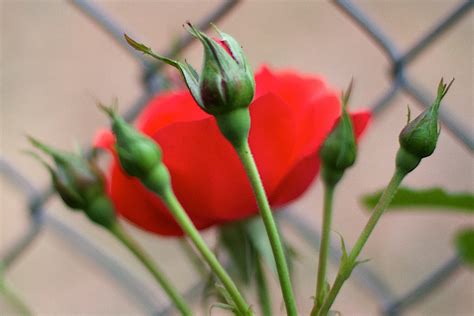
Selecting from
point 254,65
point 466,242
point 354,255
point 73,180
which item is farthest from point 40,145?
point 254,65

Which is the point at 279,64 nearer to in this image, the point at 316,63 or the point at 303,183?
the point at 316,63

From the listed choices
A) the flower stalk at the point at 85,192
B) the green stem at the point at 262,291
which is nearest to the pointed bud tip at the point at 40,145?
the flower stalk at the point at 85,192

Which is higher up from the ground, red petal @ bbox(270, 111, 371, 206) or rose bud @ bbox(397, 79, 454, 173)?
rose bud @ bbox(397, 79, 454, 173)

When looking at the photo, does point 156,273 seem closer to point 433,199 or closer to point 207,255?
point 207,255

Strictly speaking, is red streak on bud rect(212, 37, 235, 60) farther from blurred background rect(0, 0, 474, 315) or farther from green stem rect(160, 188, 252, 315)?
blurred background rect(0, 0, 474, 315)

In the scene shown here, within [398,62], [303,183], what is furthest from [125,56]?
[303,183]

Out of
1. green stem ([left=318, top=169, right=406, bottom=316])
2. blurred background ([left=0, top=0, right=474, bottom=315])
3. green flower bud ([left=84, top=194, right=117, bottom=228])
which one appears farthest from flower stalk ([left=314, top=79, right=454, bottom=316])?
blurred background ([left=0, top=0, right=474, bottom=315])

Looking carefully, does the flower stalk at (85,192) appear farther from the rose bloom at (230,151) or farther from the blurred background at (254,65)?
the blurred background at (254,65)
